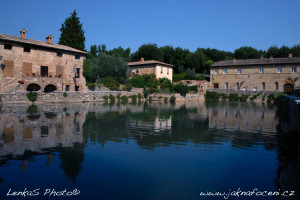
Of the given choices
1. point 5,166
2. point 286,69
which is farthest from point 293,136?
point 286,69

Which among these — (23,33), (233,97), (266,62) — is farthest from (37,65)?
(266,62)

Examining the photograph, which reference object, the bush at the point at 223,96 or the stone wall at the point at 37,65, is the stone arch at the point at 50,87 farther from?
the bush at the point at 223,96

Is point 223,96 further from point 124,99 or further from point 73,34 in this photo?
point 73,34

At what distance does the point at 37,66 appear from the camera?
105ft

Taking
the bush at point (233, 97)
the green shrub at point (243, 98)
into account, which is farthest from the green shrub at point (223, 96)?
the green shrub at point (243, 98)

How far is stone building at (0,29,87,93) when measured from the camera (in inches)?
1126

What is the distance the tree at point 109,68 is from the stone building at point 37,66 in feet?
14.1

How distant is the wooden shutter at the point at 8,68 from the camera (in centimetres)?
2852

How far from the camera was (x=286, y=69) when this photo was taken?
146ft

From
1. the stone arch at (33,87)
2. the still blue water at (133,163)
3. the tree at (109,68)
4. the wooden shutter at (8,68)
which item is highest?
the tree at (109,68)

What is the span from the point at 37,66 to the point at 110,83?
36.0ft

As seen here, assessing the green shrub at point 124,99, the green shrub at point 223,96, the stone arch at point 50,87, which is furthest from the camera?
the green shrub at point 223,96

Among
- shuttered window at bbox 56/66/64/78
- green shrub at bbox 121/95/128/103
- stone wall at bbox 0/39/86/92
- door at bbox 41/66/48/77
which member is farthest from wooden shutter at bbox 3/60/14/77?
green shrub at bbox 121/95/128/103

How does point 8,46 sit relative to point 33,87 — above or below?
above
